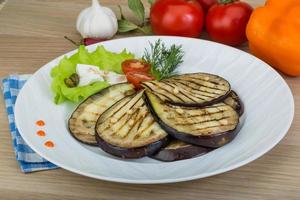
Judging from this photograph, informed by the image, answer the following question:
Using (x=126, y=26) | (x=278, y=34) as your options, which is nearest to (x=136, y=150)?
(x=278, y=34)

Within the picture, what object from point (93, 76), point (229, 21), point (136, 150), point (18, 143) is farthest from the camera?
point (229, 21)

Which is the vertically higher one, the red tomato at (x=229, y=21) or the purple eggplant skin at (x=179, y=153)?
the red tomato at (x=229, y=21)

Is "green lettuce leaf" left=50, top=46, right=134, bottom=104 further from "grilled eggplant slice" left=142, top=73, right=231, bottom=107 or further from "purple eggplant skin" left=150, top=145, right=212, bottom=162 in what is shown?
"purple eggplant skin" left=150, top=145, right=212, bottom=162

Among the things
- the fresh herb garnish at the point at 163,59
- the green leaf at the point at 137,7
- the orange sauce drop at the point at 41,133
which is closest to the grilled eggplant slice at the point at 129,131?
the orange sauce drop at the point at 41,133

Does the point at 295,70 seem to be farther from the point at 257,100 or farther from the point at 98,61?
the point at 98,61

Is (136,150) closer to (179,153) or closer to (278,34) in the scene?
(179,153)

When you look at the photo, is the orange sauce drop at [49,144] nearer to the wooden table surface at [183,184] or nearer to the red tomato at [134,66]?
the wooden table surface at [183,184]

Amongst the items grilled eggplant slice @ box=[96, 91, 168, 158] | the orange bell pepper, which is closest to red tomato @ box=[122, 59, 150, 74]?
grilled eggplant slice @ box=[96, 91, 168, 158]
